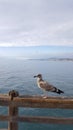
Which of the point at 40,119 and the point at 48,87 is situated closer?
the point at 40,119

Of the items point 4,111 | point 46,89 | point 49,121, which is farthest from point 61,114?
point 49,121

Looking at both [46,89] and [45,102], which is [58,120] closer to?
[45,102]

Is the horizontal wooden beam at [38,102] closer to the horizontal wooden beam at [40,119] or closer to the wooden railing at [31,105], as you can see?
the wooden railing at [31,105]

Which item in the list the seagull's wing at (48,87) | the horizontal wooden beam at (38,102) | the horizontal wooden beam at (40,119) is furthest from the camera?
the seagull's wing at (48,87)

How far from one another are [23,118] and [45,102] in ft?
2.07

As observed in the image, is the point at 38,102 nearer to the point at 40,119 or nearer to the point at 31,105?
the point at 31,105

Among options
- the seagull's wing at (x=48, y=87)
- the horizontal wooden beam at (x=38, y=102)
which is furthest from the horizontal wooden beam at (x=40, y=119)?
the seagull's wing at (x=48, y=87)

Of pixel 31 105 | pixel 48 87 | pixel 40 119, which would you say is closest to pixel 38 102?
pixel 31 105

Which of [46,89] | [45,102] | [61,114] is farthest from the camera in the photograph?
[61,114]

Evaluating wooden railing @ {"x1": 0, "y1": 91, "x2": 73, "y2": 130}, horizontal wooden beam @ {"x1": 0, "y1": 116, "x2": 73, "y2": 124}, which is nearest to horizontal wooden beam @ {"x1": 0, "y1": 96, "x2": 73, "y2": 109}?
wooden railing @ {"x1": 0, "y1": 91, "x2": 73, "y2": 130}

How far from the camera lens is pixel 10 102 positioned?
5.89m

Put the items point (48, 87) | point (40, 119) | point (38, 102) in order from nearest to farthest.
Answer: point (38, 102)
point (40, 119)
point (48, 87)

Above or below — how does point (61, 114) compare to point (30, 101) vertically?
below

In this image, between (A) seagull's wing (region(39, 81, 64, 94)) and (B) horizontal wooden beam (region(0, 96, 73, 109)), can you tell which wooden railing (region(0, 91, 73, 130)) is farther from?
(A) seagull's wing (region(39, 81, 64, 94))
